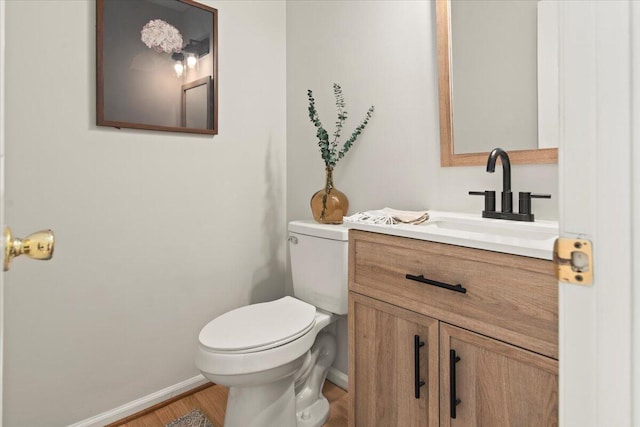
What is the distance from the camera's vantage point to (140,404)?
5.42 ft

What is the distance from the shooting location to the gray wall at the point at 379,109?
4.63 feet

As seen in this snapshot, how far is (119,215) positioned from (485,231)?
1433 mm

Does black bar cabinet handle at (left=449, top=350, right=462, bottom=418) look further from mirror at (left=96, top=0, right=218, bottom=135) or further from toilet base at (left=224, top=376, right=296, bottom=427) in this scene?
mirror at (left=96, top=0, right=218, bottom=135)

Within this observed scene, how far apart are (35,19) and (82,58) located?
0.18 metres

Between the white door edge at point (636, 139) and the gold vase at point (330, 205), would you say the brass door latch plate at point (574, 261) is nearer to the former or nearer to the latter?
the white door edge at point (636, 139)

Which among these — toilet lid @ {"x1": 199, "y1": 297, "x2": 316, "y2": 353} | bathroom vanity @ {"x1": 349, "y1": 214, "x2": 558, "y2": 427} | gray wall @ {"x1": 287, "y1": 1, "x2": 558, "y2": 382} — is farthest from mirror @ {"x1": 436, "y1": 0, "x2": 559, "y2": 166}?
toilet lid @ {"x1": 199, "y1": 297, "x2": 316, "y2": 353}

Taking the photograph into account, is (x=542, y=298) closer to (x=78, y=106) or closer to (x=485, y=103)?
(x=485, y=103)

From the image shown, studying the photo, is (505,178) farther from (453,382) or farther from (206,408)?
(206,408)

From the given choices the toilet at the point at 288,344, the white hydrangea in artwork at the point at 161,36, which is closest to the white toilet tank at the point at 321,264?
the toilet at the point at 288,344

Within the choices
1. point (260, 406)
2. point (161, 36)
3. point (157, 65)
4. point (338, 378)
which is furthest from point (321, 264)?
point (161, 36)

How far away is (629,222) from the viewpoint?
382 mm

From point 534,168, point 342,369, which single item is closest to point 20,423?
point 342,369

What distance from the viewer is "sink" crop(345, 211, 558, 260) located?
0.85 metres

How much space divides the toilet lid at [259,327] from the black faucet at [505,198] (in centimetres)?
78
